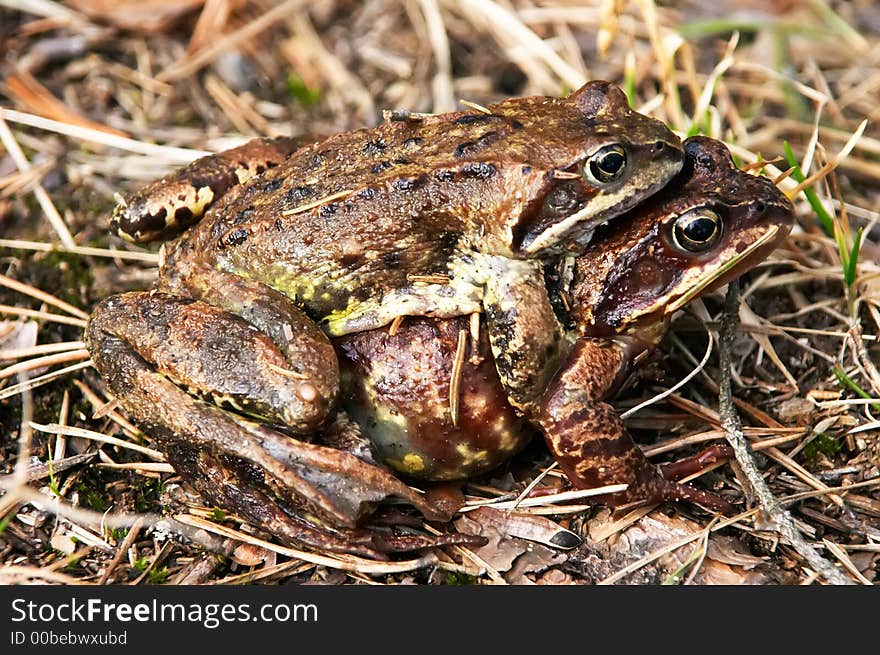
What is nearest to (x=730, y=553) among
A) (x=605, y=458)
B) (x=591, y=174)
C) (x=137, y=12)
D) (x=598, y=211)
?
(x=605, y=458)

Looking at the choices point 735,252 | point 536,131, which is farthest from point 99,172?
point 735,252

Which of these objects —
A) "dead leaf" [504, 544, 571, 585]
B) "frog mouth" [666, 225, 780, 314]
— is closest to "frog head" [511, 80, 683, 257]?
"frog mouth" [666, 225, 780, 314]

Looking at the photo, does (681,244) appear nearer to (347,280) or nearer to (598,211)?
(598,211)

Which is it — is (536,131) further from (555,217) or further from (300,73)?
(300,73)

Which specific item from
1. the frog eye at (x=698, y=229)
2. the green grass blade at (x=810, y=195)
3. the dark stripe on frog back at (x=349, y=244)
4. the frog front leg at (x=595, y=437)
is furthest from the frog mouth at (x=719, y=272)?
the dark stripe on frog back at (x=349, y=244)

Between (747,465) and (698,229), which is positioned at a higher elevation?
(698,229)

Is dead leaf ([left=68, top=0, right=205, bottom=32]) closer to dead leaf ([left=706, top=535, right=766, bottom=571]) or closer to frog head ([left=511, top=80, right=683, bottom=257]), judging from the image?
frog head ([left=511, top=80, right=683, bottom=257])

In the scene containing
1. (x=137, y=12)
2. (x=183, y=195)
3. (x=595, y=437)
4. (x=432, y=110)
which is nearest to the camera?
(x=595, y=437)

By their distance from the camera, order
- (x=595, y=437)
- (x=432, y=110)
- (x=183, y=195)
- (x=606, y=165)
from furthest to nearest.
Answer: (x=432, y=110) → (x=183, y=195) → (x=595, y=437) → (x=606, y=165)
